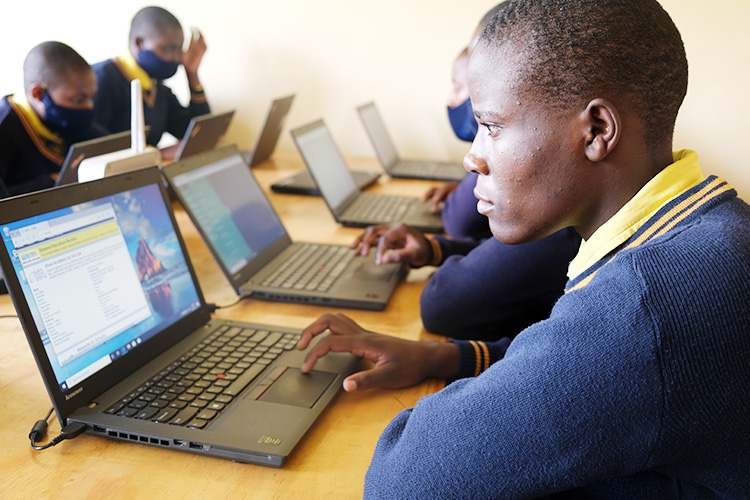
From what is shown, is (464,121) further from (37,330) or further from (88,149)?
(37,330)

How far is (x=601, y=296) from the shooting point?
1.79ft

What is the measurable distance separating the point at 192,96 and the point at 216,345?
2074 millimetres

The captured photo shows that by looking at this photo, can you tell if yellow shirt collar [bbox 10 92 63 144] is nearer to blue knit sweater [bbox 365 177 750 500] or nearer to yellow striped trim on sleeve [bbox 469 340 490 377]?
yellow striped trim on sleeve [bbox 469 340 490 377]

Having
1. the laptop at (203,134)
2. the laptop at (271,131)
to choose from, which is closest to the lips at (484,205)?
the laptop at (203,134)

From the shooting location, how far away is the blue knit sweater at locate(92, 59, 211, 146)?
257 cm

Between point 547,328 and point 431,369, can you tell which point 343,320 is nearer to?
point 431,369

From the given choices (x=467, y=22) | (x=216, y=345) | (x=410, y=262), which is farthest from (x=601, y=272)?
(x=467, y=22)

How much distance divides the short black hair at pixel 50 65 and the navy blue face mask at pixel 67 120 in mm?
57

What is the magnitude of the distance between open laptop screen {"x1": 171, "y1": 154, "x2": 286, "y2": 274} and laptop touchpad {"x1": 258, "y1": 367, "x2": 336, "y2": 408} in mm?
388

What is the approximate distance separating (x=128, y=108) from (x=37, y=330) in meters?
2.14

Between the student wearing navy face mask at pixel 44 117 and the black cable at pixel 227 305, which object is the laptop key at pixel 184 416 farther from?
the student wearing navy face mask at pixel 44 117

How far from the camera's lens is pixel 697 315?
1.70 feet

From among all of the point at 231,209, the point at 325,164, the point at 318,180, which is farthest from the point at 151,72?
the point at 231,209

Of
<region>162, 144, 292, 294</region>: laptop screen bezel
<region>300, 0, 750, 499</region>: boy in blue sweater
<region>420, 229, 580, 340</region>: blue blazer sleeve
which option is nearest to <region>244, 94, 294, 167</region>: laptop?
<region>162, 144, 292, 294</region>: laptop screen bezel
